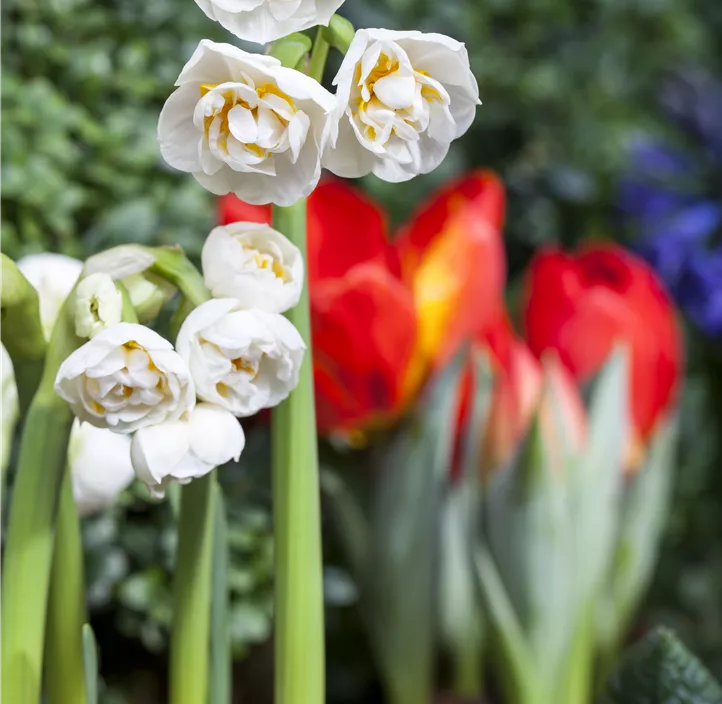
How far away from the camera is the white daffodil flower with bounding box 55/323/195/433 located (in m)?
0.18

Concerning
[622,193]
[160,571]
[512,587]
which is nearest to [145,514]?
[160,571]

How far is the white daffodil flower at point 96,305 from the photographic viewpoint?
0.64 feet

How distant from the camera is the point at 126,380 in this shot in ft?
0.60

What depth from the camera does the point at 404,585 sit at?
40cm

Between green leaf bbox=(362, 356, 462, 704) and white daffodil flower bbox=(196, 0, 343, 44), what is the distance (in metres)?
0.22

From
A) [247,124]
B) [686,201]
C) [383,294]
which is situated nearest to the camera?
[247,124]

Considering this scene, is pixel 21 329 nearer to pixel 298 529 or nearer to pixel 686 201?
pixel 298 529

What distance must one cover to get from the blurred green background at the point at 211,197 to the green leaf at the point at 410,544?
0.06 feet

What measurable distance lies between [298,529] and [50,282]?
9 cm

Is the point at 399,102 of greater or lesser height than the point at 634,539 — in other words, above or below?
above

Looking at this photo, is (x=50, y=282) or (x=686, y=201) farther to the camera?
(x=686, y=201)

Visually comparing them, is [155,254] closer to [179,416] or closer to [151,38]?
[179,416]

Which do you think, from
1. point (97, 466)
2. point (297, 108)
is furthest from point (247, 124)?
point (97, 466)

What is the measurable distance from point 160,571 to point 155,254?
0.60ft
